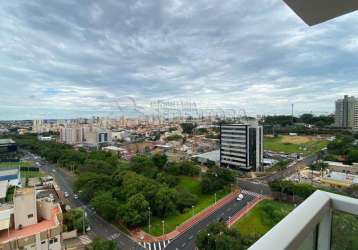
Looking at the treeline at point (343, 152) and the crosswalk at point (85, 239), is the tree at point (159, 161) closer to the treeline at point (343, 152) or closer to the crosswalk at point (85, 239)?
the crosswalk at point (85, 239)

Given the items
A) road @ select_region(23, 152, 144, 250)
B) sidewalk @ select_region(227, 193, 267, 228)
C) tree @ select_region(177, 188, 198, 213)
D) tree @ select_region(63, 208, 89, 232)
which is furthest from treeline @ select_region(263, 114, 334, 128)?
tree @ select_region(63, 208, 89, 232)

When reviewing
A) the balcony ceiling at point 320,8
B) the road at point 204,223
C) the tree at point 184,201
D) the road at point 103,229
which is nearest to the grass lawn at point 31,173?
the road at point 103,229

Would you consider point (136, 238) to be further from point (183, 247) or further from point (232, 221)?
point (232, 221)

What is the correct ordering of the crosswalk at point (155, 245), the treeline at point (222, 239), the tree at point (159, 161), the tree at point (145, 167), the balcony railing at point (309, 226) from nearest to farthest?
the balcony railing at point (309, 226) → the treeline at point (222, 239) → the crosswalk at point (155, 245) → the tree at point (145, 167) → the tree at point (159, 161)

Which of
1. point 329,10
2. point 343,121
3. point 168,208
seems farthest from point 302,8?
point 343,121

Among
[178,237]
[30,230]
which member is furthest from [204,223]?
[30,230]

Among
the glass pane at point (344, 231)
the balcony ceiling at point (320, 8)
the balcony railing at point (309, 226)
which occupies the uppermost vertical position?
the balcony ceiling at point (320, 8)
